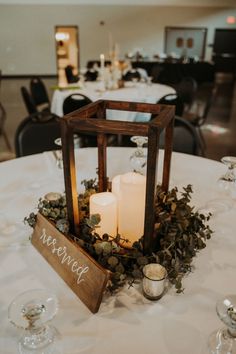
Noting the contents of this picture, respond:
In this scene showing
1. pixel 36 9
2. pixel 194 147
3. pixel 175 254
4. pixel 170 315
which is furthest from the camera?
pixel 36 9

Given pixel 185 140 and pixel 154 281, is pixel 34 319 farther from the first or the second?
pixel 185 140

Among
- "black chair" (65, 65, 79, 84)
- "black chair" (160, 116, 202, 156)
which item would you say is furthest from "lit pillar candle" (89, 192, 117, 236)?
"black chair" (65, 65, 79, 84)

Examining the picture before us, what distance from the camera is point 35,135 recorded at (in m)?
2.36

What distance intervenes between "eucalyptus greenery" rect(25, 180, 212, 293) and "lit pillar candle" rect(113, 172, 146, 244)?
0.04 meters

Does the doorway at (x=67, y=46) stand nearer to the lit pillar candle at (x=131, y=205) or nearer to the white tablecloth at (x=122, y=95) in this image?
the white tablecloth at (x=122, y=95)

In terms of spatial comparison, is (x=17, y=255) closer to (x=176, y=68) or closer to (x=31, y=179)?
(x=31, y=179)

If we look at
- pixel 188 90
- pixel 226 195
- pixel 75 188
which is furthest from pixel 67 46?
pixel 75 188

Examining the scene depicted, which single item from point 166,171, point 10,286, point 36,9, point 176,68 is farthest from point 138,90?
point 36,9

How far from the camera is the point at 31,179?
1.66m

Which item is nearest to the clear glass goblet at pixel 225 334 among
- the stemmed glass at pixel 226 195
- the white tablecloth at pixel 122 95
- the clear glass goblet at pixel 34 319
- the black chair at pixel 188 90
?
the clear glass goblet at pixel 34 319

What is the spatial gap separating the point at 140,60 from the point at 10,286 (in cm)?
1042

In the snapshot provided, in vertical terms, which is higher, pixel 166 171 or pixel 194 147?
pixel 166 171

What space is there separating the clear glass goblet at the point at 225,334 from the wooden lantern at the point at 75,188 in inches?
10.7

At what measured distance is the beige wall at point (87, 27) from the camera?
11688 mm
